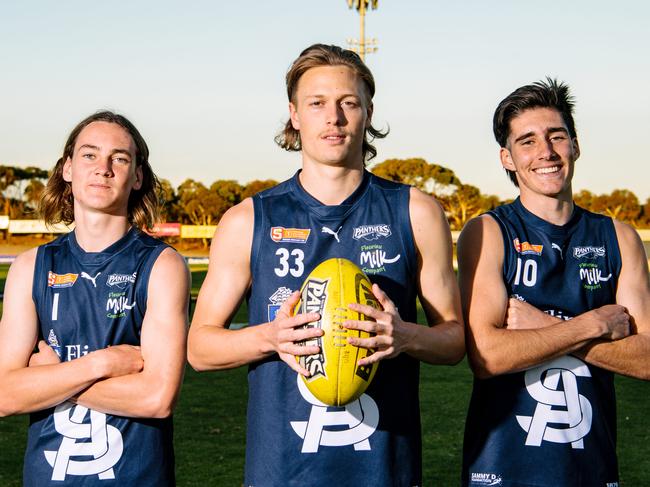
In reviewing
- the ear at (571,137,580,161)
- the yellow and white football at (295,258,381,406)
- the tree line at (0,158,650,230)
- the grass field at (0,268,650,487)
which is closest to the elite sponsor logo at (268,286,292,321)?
the yellow and white football at (295,258,381,406)

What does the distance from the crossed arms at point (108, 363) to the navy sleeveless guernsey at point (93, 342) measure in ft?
0.19

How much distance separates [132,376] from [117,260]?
19.8 inches

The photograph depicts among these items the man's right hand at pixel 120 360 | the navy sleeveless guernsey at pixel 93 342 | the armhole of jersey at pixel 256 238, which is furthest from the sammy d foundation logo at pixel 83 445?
the armhole of jersey at pixel 256 238

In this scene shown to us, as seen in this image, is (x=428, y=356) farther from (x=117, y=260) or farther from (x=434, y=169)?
(x=434, y=169)

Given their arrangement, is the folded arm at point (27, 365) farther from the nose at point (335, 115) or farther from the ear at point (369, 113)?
the ear at point (369, 113)

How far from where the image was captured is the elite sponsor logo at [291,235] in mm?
3234

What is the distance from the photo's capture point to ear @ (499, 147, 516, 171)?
146 inches

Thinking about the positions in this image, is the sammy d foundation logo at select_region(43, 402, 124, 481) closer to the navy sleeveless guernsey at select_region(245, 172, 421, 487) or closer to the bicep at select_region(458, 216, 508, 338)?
the navy sleeveless guernsey at select_region(245, 172, 421, 487)

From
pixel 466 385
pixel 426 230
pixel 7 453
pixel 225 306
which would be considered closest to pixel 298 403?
pixel 225 306

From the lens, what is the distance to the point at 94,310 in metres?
3.33

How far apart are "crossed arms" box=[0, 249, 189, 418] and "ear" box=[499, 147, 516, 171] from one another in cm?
150

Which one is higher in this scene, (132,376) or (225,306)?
(225,306)

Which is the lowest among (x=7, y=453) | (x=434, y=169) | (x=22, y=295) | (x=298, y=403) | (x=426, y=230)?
(x=7, y=453)

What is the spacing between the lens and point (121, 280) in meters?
3.35
